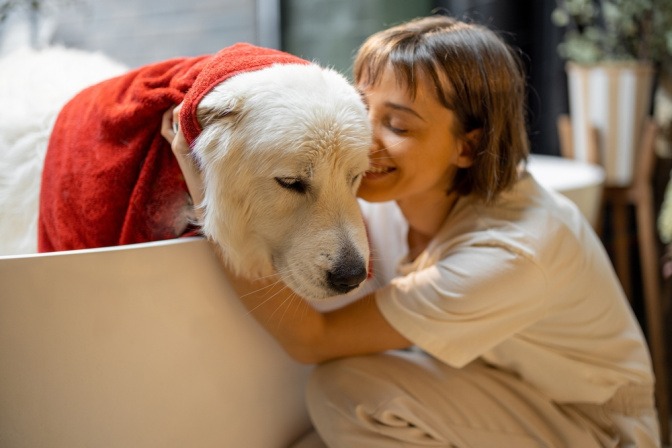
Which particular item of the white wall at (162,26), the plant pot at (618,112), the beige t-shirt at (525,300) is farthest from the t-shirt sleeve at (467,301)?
the white wall at (162,26)

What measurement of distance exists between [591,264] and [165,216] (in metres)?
0.82

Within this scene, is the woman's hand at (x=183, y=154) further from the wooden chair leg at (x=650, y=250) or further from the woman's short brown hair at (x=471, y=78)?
the wooden chair leg at (x=650, y=250)

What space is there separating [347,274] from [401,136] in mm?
346

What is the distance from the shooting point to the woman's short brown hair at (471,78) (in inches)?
51.6

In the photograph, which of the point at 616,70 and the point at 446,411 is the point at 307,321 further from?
the point at 616,70

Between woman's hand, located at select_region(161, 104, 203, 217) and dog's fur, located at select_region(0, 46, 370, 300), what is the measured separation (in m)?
0.02

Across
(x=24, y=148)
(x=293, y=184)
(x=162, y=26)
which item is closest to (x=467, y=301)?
(x=293, y=184)

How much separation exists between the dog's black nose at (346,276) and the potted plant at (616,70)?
1483 millimetres

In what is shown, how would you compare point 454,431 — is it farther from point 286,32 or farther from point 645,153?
point 286,32

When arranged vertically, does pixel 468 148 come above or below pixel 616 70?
above

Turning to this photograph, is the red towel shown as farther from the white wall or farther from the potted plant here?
the potted plant

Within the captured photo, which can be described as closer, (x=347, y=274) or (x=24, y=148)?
(x=347, y=274)

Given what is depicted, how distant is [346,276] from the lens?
3.55 ft

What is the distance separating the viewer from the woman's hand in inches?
44.6
